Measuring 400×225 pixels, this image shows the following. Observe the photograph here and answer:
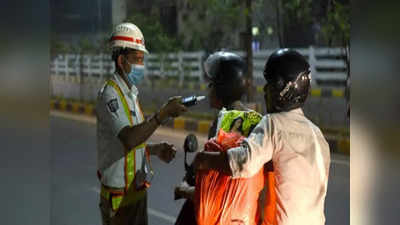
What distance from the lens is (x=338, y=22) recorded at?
616 cm

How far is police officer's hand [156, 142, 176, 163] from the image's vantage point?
3.17 metres

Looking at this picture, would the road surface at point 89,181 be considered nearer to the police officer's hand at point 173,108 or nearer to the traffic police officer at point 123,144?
the traffic police officer at point 123,144

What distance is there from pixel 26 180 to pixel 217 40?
5273 mm

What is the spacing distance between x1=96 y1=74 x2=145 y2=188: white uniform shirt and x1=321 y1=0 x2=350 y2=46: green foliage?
239 centimetres

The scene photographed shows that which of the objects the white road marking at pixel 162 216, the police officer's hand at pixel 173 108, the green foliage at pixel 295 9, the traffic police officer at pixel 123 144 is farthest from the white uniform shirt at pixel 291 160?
the green foliage at pixel 295 9

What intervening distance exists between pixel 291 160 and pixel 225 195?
10.7 inches

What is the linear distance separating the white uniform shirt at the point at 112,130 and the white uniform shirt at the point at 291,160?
3.05 ft

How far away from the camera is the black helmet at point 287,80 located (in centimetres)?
233

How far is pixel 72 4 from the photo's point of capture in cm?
538

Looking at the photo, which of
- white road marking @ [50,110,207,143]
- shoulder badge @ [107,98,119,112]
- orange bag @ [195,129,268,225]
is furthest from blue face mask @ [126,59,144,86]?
white road marking @ [50,110,207,143]

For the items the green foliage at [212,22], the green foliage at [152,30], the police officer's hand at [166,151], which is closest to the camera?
the police officer's hand at [166,151]

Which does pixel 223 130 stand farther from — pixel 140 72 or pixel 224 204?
pixel 140 72

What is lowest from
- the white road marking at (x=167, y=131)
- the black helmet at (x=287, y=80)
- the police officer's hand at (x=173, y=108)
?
the white road marking at (x=167, y=131)

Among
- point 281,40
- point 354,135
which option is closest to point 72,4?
point 281,40
